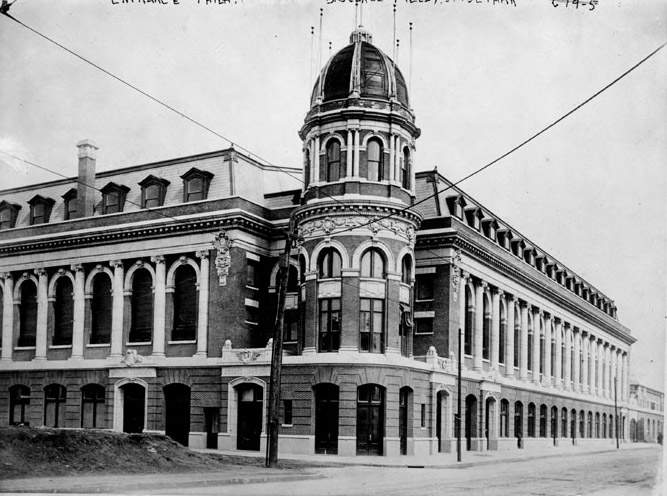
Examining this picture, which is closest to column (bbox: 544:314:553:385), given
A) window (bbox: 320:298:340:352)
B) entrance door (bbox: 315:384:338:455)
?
window (bbox: 320:298:340:352)

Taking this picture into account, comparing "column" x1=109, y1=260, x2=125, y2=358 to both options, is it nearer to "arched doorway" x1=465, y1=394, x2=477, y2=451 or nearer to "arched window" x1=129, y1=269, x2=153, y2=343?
"arched window" x1=129, y1=269, x2=153, y2=343

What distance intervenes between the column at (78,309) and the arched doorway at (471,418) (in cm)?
2205

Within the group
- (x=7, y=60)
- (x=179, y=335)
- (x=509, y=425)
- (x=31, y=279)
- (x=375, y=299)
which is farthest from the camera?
(x=509, y=425)

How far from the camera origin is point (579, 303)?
74.8 metres

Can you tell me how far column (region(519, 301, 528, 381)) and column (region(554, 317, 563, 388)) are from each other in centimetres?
827

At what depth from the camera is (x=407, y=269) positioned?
42.8 meters

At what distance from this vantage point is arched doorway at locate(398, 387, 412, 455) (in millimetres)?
41156

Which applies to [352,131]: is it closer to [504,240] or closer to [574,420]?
[504,240]

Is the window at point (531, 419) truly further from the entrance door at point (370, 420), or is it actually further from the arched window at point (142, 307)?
the arched window at point (142, 307)

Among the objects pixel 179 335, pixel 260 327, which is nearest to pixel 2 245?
pixel 179 335

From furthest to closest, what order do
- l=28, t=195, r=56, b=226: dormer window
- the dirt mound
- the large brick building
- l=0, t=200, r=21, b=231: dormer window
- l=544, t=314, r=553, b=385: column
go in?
l=544, t=314, r=553, b=385: column, l=0, t=200, r=21, b=231: dormer window, l=28, t=195, r=56, b=226: dormer window, the large brick building, the dirt mound

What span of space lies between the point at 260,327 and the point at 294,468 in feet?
58.9

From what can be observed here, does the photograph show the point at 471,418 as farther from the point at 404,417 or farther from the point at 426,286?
the point at 404,417

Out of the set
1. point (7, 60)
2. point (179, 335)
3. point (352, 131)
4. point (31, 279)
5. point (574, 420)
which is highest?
A: point (352, 131)
